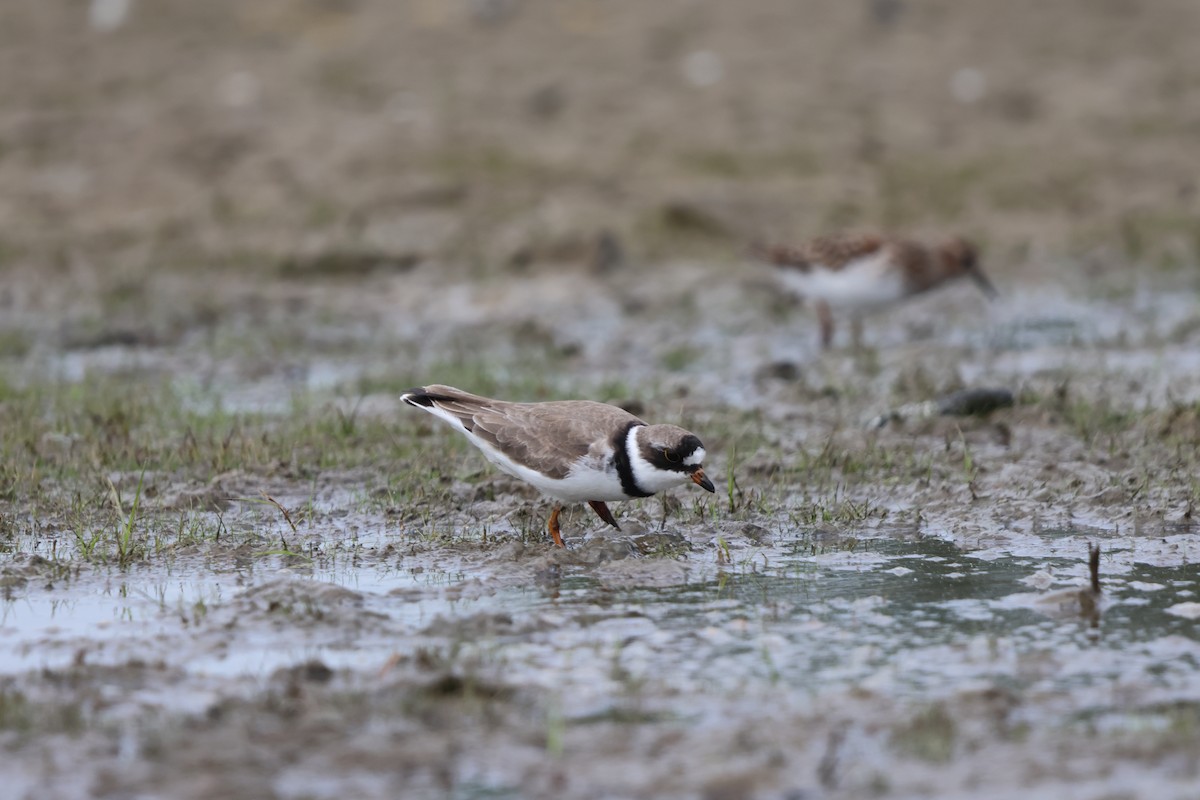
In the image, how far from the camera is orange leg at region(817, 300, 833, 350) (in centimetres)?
1306

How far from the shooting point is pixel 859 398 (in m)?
10.9

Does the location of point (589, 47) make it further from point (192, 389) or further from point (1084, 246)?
point (192, 389)

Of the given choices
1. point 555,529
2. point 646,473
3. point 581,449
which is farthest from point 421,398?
point 646,473

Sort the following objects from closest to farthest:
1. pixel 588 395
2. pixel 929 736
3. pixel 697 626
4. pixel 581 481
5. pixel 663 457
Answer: pixel 929 736
pixel 697 626
pixel 663 457
pixel 581 481
pixel 588 395

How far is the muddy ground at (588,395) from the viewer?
521 centimetres

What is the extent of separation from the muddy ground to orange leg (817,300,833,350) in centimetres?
38

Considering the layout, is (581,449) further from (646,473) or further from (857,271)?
(857,271)

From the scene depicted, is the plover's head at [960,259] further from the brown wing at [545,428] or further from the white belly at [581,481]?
the white belly at [581,481]

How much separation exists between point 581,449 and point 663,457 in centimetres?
42

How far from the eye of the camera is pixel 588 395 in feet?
35.1

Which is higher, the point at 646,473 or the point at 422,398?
the point at 422,398

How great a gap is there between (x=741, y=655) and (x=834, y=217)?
11.3 m

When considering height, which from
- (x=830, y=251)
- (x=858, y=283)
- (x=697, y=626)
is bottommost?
(x=697, y=626)

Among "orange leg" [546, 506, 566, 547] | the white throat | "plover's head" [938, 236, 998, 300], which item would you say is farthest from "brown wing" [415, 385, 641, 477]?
"plover's head" [938, 236, 998, 300]
